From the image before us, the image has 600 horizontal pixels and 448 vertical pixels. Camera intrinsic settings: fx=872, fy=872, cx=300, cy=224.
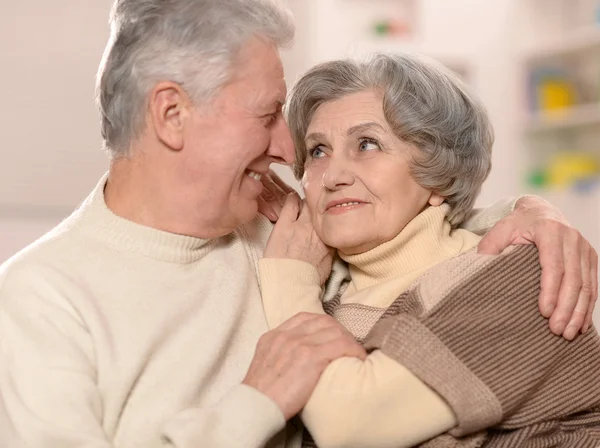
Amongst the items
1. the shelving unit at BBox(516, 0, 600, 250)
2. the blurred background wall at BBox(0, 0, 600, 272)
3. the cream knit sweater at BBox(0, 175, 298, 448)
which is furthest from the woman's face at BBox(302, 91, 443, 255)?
the shelving unit at BBox(516, 0, 600, 250)

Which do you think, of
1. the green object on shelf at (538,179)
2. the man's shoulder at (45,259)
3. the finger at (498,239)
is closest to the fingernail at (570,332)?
the finger at (498,239)

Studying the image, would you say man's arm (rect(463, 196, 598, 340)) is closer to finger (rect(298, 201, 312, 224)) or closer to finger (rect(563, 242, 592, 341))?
finger (rect(563, 242, 592, 341))

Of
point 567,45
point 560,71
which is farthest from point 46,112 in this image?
point 560,71

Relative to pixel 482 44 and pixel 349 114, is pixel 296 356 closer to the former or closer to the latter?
pixel 349 114

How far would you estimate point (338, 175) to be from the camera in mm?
1758

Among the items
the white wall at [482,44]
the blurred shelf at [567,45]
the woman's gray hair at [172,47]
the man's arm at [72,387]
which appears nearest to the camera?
the man's arm at [72,387]

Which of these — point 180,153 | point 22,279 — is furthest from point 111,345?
point 180,153

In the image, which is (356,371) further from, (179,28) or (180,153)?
(179,28)

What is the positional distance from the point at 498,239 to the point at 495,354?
0.26 m

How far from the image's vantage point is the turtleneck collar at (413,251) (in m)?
1.77

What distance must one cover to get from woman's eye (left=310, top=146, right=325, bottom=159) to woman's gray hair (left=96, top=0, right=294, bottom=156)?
33 cm

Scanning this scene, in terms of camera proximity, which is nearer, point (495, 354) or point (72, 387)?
point (72, 387)

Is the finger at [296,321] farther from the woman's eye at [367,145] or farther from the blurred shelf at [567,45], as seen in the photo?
the blurred shelf at [567,45]

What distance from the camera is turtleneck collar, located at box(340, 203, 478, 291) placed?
5.79 ft
